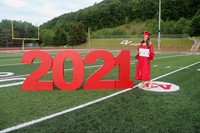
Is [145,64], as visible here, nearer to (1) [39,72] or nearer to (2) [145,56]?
(2) [145,56]

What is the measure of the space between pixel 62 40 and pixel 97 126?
57.6m

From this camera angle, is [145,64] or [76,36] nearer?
[145,64]

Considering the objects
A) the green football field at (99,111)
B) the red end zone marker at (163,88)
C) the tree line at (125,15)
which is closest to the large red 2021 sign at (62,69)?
the green football field at (99,111)

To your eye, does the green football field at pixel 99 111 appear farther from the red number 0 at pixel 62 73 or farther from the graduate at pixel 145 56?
the graduate at pixel 145 56

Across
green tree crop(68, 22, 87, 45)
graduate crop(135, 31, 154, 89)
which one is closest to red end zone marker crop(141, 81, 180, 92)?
graduate crop(135, 31, 154, 89)

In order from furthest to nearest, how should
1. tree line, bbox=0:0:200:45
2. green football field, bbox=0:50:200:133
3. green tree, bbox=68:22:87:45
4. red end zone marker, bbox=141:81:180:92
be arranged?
tree line, bbox=0:0:200:45 < green tree, bbox=68:22:87:45 < red end zone marker, bbox=141:81:180:92 < green football field, bbox=0:50:200:133

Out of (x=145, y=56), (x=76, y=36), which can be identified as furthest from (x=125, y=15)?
(x=145, y=56)

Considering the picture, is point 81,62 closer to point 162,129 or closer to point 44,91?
point 44,91

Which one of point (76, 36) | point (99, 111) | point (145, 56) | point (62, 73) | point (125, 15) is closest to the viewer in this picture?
point (99, 111)

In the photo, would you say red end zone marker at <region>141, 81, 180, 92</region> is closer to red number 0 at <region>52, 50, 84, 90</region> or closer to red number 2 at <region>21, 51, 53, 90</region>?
red number 0 at <region>52, 50, 84, 90</region>

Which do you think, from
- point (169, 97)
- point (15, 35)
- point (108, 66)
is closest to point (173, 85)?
point (169, 97)

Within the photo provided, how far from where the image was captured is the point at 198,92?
18.3 feet

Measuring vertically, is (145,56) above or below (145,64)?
above

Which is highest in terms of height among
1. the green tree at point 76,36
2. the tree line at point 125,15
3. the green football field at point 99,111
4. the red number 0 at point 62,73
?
the tree line at point 125,15
